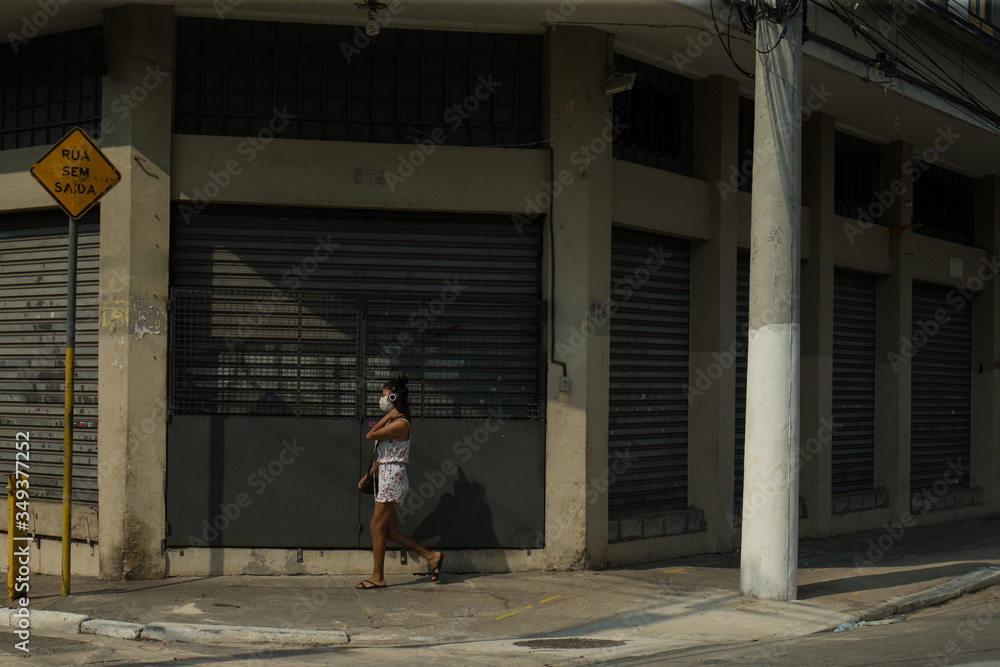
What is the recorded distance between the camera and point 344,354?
977 cm

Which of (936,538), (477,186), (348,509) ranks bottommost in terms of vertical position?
(936,538)

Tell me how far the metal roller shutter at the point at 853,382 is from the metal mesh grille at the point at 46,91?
9.79 m

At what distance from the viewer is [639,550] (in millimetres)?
10586

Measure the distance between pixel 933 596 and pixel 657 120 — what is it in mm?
5818

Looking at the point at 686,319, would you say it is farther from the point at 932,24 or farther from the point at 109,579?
the point at 109,579

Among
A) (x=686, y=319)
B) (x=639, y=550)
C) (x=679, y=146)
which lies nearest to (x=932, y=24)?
(x=679, y=146)

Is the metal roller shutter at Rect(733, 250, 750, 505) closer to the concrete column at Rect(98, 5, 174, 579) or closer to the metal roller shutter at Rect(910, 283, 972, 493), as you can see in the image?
the metal roller shutter at Rect(910, 283, 972, 493)

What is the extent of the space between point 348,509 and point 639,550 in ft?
10.5

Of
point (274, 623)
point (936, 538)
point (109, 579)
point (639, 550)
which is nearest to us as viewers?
point (274, 623)

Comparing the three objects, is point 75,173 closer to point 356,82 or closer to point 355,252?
point 355,252

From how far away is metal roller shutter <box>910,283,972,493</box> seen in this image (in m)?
15.2

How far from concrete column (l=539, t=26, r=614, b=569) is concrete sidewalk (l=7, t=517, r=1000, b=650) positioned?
57 centimetres

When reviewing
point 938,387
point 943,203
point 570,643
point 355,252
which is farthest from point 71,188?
point 943,203

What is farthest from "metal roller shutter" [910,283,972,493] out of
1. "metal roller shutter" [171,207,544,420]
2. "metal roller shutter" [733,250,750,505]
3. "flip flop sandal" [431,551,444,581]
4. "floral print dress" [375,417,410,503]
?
"floral print dress" [375,417,410,503]
